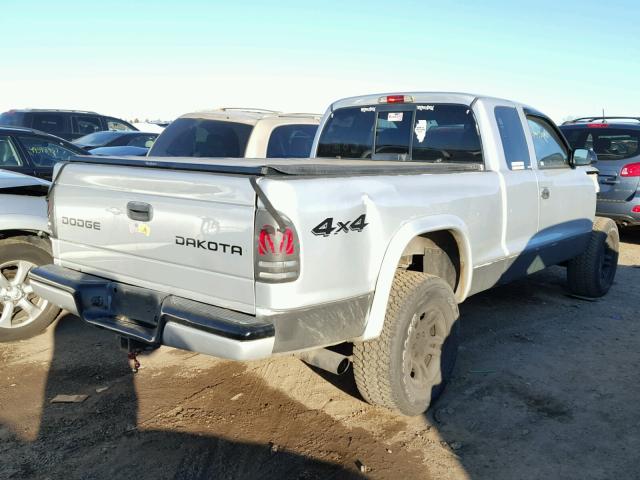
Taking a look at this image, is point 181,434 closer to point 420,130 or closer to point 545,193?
point 420,130

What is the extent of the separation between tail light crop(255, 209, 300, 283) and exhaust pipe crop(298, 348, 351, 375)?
0.78 metres

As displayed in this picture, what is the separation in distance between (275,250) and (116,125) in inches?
541

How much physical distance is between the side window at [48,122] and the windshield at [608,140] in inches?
431

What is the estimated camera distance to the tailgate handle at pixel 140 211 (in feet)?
10.2

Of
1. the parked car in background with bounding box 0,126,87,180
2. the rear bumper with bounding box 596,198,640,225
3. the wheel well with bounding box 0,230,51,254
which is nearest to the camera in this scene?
the wheel well with bounding box 0,230,51,254

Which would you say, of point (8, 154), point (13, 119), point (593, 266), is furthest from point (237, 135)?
point (13, 119)

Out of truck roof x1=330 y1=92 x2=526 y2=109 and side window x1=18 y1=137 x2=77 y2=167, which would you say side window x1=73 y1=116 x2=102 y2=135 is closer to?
side window x1=18 y1=137 x2=77 y2=167

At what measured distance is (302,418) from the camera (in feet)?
11.7

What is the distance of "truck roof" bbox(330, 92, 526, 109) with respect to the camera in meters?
4.54

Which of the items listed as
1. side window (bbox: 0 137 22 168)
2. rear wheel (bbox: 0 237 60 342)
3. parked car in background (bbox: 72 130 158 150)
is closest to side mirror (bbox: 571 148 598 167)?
rear wheel (bbox: 0 237 60 342)

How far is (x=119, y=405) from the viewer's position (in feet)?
12.0

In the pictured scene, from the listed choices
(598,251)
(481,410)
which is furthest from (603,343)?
(481,410)

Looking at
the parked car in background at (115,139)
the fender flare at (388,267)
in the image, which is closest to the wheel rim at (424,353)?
the fender flare at (388,267)

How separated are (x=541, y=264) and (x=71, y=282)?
12.3 ft
